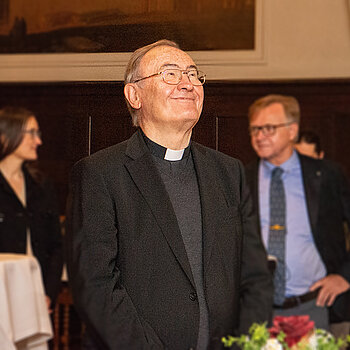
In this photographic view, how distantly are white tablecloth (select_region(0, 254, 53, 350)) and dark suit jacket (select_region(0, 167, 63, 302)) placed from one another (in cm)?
2

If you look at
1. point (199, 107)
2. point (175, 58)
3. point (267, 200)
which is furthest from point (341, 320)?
point (175, 58)

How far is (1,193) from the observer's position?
1.35m

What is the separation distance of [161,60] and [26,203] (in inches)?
17.1

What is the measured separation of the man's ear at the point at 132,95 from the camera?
1.42m

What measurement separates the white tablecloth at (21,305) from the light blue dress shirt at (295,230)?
65 cm

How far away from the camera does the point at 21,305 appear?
1.36 m

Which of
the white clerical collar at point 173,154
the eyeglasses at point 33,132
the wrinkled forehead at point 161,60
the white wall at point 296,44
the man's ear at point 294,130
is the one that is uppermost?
the white wall at point 296,44

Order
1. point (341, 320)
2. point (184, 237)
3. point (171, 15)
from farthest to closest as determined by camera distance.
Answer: point (341, 320)
point (171, 15)
point (184, 237)

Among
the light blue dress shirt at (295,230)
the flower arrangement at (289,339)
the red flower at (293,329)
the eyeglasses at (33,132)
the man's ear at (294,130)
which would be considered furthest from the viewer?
the man's ear at (294,130)

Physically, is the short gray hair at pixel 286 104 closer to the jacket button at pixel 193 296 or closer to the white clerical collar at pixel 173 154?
the white clerical collar at pixel 173 154

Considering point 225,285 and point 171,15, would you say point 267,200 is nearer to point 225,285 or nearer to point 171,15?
point 225,285

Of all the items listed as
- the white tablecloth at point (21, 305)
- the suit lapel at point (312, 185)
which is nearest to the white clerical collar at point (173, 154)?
the white tablecloth at point (21, 305)

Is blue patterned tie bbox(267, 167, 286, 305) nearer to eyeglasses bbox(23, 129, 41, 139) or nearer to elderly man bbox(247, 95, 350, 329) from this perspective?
elderly man bbox(247, 95, 350, 329)

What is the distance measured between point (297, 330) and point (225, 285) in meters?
0.22
